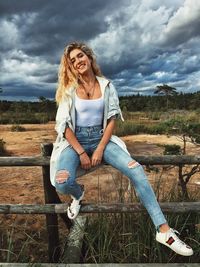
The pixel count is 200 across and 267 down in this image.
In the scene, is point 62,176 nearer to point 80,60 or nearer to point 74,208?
point 74,208

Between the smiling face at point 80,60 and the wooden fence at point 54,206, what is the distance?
72 cm

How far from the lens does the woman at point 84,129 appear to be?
3143 mm

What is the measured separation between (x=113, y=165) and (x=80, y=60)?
0.91 m

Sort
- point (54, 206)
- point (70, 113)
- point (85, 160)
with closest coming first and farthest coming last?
point (85, 160)
point (70, 113)
point (54, 206)

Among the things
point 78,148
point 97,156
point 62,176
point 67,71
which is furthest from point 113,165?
point 67,71

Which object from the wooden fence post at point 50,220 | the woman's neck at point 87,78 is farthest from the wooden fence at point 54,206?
the woman's neck at point 87,78

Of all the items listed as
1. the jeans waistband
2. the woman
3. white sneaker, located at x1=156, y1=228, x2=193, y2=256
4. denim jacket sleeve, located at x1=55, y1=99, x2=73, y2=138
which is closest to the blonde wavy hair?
the woman

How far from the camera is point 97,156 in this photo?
3.25 meters

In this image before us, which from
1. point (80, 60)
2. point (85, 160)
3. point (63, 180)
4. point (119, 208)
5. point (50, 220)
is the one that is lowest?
point (50, 220)

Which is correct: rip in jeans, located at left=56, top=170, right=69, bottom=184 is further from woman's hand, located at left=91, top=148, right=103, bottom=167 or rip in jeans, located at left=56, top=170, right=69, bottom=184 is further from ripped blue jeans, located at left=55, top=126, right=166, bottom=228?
woman's hand, located at left=91, top=148, right=103, bottom=167

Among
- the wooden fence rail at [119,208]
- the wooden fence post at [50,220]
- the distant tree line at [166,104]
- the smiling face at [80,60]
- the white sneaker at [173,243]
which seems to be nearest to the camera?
the white sneaker at [173,243]

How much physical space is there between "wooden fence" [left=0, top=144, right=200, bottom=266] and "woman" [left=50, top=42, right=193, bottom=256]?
0.18 m

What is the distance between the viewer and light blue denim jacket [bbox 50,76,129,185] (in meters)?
3.30

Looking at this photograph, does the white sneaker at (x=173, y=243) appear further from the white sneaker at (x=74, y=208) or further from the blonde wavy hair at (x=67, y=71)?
the blonde wavy hair at (x=67, y=71)
